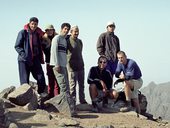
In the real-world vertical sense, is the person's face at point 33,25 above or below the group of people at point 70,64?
above

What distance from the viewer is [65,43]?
13.9 meters

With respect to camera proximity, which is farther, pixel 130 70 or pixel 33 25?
pixel 130 70

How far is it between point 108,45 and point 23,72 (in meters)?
4.06

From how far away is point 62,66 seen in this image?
1360cm

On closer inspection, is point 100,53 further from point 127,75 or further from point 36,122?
point 36,122

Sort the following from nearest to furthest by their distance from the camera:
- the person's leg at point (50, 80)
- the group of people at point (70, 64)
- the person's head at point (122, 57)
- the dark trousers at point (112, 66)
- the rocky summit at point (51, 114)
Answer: the rocky summit at point (51, 114) → the group of people at point (70, 64) → the person's leg at point (50, 80) → the person's head at point (122, 57) → the dark trousers at point (112, 66)

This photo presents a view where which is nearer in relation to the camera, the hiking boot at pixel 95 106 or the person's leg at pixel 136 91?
the hiking boot at pixel 95 106

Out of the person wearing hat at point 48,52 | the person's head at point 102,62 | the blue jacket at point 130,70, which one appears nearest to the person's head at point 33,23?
the person wearing hat at point 48,52

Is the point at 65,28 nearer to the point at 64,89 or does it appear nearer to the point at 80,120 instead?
the point at 64,89

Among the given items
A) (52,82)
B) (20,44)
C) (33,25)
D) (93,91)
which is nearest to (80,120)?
(93,91)

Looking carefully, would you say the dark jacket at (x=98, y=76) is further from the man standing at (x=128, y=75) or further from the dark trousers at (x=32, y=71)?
the dark trousers at (x=32, y=71)

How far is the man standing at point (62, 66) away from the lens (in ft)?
44.1

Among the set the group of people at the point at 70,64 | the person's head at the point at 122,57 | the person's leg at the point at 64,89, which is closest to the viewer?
the person's leg at the point at 64,89

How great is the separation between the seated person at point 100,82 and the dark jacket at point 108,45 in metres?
1.06
